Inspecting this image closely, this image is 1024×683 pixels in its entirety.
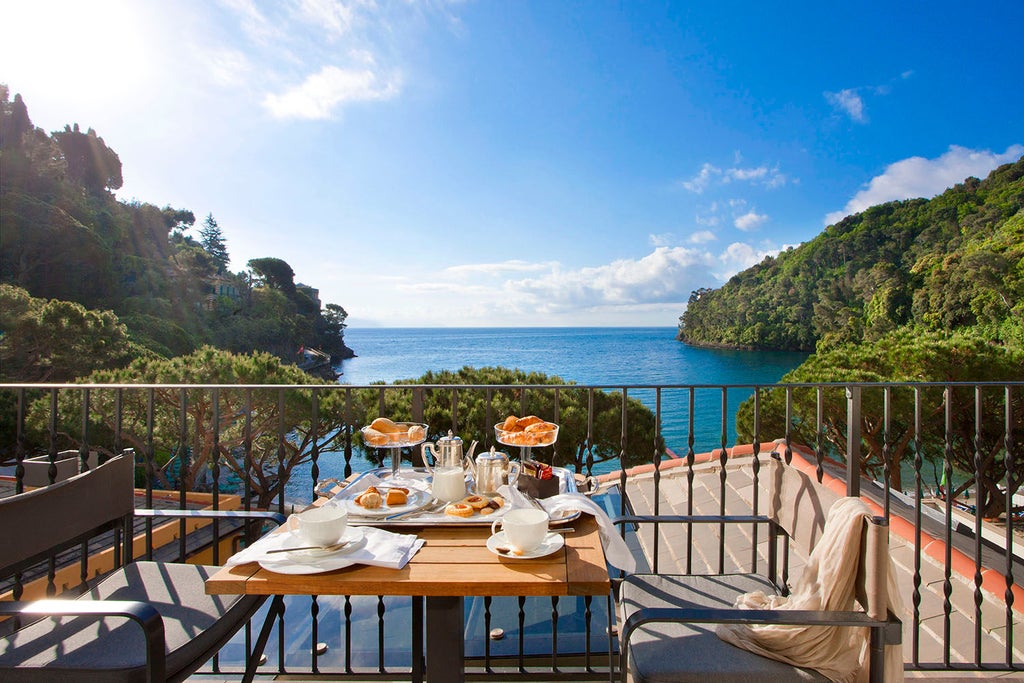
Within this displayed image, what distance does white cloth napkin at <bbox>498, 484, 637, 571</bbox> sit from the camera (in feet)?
4.36

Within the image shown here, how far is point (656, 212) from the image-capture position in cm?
3609

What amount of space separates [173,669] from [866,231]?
108ft

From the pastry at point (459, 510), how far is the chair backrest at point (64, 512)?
1.12 metres

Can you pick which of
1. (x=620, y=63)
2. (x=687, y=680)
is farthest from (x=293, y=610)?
(x=620, y=63)

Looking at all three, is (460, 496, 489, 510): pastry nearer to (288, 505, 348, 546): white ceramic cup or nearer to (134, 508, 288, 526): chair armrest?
(288, 505, 348, 546): white ceramic cup

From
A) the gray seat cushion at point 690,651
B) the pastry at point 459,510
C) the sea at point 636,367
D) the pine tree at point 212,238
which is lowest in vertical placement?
the sea at point 636,367

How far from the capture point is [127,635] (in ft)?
4.61

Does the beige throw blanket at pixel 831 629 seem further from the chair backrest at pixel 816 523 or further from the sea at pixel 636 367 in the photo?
the sea at pixel 636 367

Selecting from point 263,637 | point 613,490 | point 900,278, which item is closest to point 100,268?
point 613,490

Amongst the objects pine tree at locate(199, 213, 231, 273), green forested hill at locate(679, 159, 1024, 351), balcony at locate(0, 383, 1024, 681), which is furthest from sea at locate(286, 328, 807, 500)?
pine tree at locate(199, 213, 231, 273)

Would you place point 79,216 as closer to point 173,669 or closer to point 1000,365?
point 173,669

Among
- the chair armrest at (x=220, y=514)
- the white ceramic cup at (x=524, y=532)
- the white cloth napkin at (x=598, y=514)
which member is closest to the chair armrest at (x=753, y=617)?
the white cloth napkin at (x=598, y=514)

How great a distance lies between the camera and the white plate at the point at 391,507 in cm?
137

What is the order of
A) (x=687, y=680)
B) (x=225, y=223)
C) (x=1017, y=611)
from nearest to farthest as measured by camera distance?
(x=687, y=680) → (x=1017, y=611) → (x=225, y=223)
